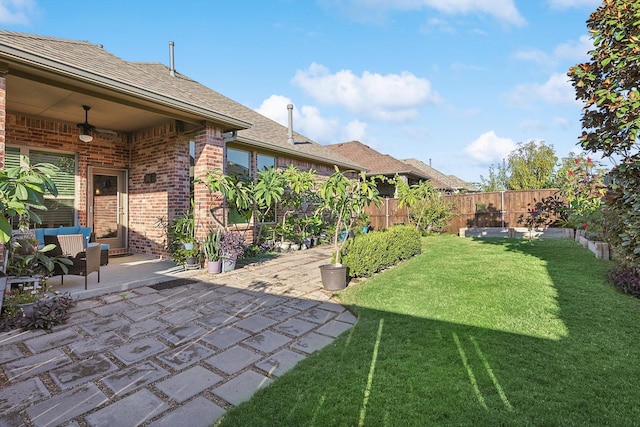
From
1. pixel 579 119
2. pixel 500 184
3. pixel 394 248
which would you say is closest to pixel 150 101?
pixel 394 248

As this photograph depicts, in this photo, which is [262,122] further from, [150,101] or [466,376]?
[466,376]

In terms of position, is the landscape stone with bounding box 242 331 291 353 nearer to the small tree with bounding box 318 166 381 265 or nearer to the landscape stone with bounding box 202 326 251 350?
the landscape stone with bounding box 202 326 251 350

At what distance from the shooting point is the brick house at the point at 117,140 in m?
4.78

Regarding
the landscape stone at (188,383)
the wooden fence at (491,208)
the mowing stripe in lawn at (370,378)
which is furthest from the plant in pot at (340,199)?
the wooden fence at (491,208)

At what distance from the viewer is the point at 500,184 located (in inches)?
1045

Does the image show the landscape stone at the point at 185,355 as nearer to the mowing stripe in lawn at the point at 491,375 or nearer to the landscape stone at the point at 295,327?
the landscape stone at the point at 295,327

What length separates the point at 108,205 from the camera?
7.73 metres

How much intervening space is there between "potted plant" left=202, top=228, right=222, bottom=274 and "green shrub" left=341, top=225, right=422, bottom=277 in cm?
238

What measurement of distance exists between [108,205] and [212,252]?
3.60m

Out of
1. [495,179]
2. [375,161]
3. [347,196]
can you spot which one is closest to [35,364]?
[347,196]

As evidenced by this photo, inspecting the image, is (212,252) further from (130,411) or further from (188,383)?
(130,411)

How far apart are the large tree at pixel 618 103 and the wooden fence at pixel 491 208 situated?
30.3 ft

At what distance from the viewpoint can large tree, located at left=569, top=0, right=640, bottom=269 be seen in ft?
9.52

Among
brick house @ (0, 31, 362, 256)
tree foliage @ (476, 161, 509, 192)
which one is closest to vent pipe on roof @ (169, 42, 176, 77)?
brick house @ (0, 31, 362, 256)
